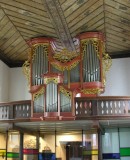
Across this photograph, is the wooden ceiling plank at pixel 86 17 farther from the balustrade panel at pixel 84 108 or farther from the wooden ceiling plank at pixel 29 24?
the balustrade panel at pixel 84 108

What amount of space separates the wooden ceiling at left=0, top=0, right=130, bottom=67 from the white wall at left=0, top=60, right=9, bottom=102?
78cm

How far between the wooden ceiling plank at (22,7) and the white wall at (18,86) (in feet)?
15.6

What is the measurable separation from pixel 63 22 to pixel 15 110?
369cm

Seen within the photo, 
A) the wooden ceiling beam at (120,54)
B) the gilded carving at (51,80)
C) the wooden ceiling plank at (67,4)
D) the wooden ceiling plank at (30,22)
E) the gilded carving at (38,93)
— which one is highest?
the wooden ceiling plank at (67,4)

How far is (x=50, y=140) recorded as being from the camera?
47.7ft

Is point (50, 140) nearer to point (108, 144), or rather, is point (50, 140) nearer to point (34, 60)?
point (108, 144)

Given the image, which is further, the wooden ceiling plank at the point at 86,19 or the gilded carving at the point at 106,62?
the gilded carving at the point at 106,62

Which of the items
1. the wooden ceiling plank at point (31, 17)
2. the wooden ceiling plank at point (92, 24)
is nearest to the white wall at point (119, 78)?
the wooden ceiling plank at point (92, 24)

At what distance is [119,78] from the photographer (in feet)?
47.2

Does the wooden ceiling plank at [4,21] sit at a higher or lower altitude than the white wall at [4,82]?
higher

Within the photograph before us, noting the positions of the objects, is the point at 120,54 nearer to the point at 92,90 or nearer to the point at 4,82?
the point at 92,90

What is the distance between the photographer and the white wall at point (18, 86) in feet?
50.0

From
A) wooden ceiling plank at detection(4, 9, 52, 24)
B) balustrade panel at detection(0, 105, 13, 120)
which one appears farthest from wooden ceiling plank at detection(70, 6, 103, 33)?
balustrade panel at detection(0, 105, 13, 120)

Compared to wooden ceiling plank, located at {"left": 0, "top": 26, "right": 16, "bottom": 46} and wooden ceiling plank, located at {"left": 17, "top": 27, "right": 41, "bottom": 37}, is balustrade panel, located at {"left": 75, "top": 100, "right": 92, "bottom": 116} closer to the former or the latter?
wooden ceiling plank, located at {"left": 17, "top": 27, "right": 41, "bottom": 37}
